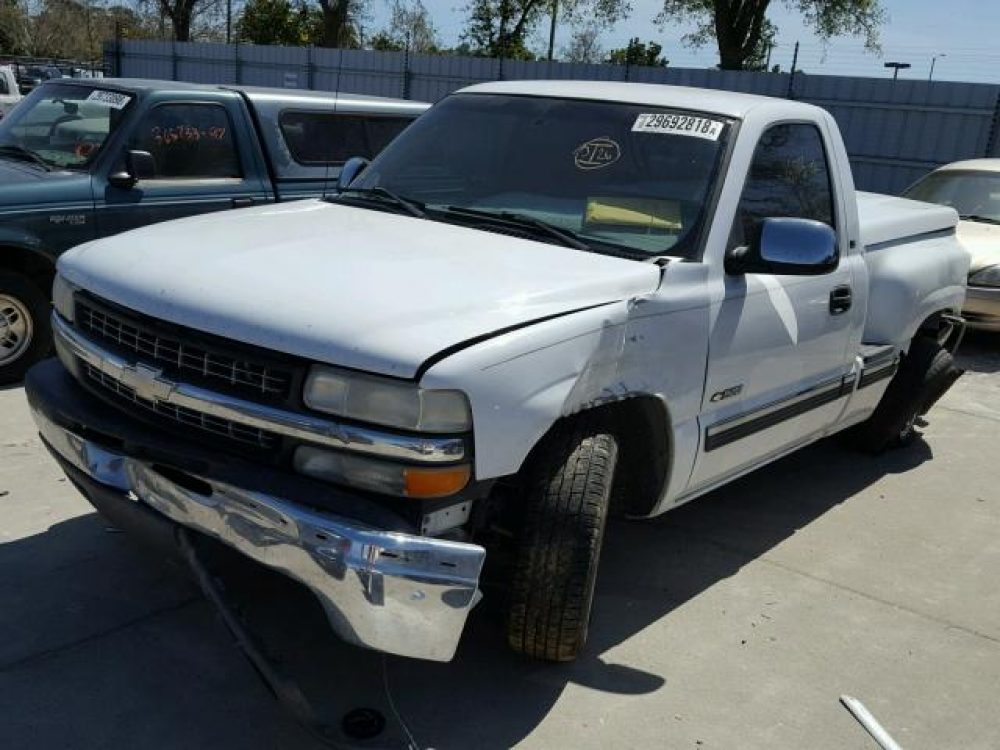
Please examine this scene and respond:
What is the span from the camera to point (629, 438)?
11.5 ft

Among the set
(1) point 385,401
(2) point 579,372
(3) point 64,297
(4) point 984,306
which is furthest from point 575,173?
(4) point 984,306

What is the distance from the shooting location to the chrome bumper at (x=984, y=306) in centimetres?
838

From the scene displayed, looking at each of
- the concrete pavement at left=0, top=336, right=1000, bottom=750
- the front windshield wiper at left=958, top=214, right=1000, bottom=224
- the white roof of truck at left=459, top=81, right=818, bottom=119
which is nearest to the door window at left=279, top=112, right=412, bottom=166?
the white roof of truck at left=459, top=81, right=818, bottom=119

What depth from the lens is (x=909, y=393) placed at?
550cm

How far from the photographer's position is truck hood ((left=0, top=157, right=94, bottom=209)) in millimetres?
5750

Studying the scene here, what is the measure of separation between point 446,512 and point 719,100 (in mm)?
2263

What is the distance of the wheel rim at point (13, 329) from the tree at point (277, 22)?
33.1 metres

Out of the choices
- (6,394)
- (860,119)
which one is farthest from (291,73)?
(6,394)

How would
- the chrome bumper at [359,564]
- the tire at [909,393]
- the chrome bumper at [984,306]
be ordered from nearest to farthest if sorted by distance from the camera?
the chrome bumper at [359,564] < the tire at [909,393] < the chrome bumper at [984,306]

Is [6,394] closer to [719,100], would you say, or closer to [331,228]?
[331,228]

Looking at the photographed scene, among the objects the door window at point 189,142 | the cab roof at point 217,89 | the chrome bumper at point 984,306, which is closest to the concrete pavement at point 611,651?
the door window at point 189,142

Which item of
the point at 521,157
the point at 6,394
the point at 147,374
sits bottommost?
the point at 6,394

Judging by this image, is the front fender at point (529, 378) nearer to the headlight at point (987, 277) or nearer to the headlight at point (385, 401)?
the headlight at point (385, 401)

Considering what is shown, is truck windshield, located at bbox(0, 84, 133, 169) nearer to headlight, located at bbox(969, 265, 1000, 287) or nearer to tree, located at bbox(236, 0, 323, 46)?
headlight, located at bbox(969, 265, 1000, 287)
